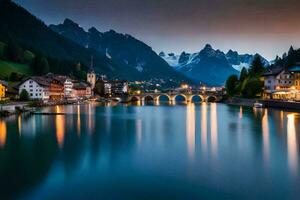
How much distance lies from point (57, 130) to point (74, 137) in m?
5.70

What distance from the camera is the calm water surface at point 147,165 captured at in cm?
1938

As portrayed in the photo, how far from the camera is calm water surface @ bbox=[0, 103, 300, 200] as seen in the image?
1938cm

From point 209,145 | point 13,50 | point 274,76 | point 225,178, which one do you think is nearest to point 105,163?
point 225,178

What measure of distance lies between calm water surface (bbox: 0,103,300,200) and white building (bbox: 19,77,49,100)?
59.2 meters

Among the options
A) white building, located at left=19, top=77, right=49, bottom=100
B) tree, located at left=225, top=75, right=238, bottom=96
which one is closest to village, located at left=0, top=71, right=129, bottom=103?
white building, located at left=19, top=77, right=49, bottom=100

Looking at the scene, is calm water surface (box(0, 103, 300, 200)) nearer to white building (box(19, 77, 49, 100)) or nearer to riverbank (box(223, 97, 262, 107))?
riverbank (box(223, 97, 262, 107))

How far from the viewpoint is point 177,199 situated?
18.1m

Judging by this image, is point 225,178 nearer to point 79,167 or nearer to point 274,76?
point 79,167

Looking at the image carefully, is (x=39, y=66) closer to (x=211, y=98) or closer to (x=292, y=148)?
(x=211, y=98)

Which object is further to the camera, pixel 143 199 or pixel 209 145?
pixel 209 145

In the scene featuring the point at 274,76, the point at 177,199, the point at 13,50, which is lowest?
the point at 177,199

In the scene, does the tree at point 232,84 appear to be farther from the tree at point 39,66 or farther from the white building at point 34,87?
the tree at point 39,66

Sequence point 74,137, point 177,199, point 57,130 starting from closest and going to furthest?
point 177,199 → point 74,137 → point 57,130

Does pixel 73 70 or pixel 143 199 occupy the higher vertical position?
pixel 73 70
